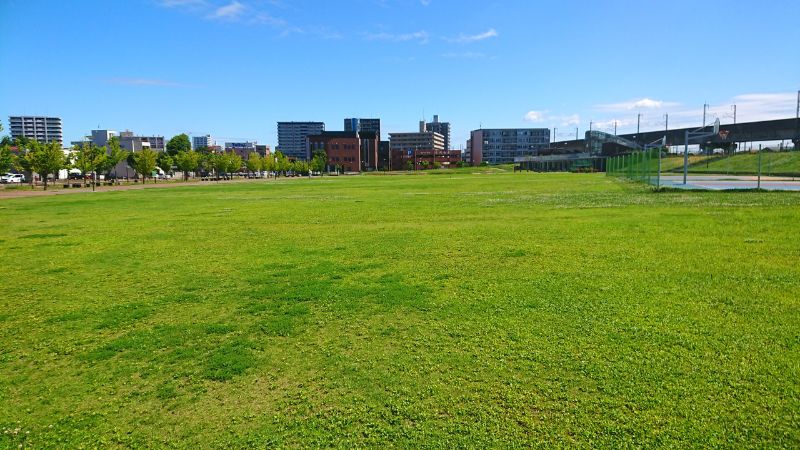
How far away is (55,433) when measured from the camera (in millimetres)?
3459

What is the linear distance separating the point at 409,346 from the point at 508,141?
194436 mm

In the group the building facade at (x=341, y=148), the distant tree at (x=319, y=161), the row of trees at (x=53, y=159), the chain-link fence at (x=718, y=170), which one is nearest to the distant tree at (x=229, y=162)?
the row of trees at (x=53, y=159)

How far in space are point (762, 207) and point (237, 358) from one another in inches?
744

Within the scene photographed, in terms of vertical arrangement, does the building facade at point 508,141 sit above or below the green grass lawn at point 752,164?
above

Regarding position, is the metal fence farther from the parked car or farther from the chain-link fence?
the parked car

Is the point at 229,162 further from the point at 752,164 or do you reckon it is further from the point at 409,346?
the point at 409,346

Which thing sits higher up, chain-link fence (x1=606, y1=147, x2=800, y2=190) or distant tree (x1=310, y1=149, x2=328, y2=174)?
distant tree (x1=310, y1=149, x2=328, y2=174)

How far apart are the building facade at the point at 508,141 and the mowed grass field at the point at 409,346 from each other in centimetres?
18438

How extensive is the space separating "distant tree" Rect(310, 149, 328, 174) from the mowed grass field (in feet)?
384

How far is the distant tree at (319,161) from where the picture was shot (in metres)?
126

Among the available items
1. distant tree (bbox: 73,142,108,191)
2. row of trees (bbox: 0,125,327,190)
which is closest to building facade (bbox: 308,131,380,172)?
row of trees (bbox: 0,125,327,190)

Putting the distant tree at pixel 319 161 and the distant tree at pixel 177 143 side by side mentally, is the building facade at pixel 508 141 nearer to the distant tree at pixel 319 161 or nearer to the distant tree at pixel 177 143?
the distant tree at pixel 319 161

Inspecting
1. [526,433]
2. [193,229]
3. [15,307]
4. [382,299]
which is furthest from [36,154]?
[526,433]

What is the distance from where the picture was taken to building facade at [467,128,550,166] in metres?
191
